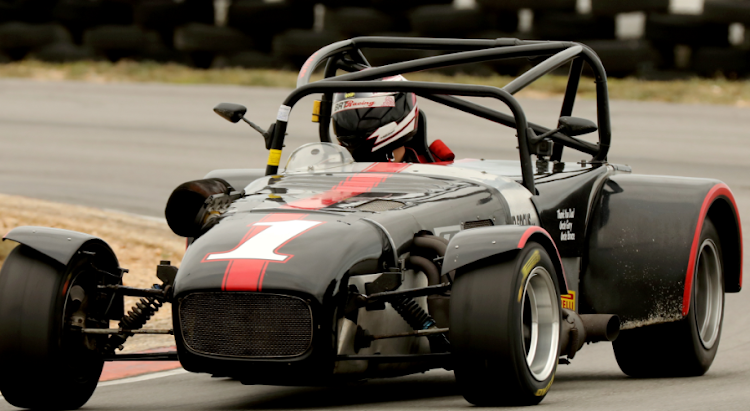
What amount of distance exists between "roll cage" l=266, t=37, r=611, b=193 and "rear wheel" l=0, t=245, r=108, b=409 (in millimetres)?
1550

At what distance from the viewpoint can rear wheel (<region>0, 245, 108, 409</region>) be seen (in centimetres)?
508

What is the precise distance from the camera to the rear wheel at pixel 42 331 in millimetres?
5078

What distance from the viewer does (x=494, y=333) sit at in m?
4.73

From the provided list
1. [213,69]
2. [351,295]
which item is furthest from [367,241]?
[213,69]

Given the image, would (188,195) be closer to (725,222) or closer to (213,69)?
(725,222)

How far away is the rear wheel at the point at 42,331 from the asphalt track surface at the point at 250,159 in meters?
0.36

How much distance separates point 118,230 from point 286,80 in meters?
9.66

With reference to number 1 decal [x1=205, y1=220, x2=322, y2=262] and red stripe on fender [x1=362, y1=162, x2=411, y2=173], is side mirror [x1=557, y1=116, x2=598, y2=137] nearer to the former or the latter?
red stripe on fender [x1=362, y1=162, x2=411, y2=173]

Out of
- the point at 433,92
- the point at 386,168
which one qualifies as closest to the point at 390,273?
the point at 386,168

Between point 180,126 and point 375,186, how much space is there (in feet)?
41.0

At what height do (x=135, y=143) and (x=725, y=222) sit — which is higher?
(x=725, y=222)

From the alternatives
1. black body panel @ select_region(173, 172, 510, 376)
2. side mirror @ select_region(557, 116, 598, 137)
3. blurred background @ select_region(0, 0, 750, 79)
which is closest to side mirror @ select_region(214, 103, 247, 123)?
black body panel @ select_region(173, 172, 510, 376)

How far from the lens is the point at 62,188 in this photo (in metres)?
13.7

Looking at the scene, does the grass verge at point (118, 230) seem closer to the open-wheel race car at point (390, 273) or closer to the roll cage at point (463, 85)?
the roll cage at point (463, 85)
